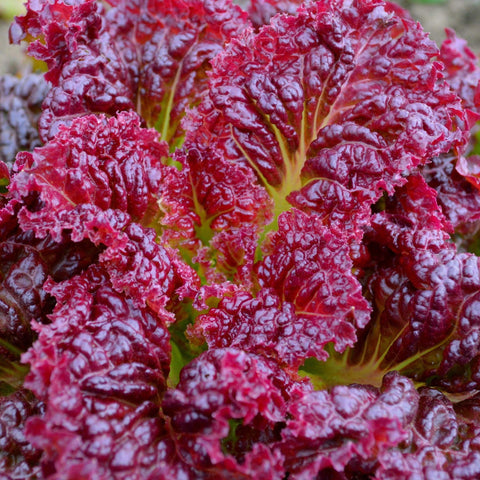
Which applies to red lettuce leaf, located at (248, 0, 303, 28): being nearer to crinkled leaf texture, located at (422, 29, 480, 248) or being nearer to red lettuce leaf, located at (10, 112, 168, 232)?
crinkled leaf texture, located at (422, 29, 480, 248)

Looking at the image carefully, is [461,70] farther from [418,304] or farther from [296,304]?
[296,304]

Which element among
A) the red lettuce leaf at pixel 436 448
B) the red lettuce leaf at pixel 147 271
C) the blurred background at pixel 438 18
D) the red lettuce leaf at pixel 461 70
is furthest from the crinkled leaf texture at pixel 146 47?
the blurred background at pixel 438 18

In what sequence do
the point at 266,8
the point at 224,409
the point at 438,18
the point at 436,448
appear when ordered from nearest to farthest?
the point at 224,409
the point at 436,448
the point at 266,8
the point at 438,18

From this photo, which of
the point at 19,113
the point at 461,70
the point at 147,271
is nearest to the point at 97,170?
the point at 147,271

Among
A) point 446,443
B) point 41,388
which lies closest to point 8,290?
point 41,388

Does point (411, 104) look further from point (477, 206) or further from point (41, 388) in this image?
point (41, 388)

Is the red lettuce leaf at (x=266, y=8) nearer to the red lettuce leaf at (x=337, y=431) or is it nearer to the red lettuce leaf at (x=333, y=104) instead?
the red lettuce leaf at (x=333, y=104)
